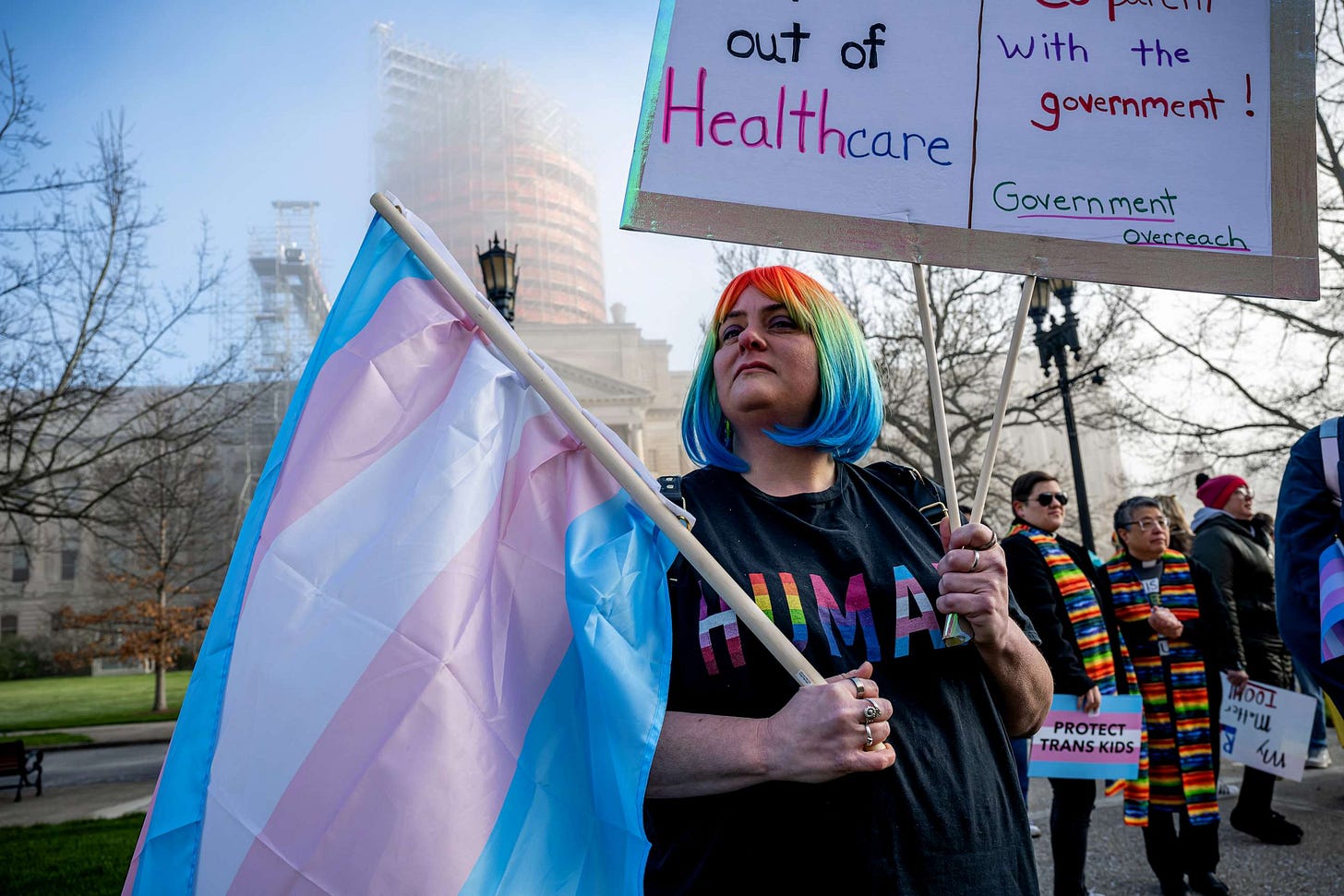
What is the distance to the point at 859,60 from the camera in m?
1.81

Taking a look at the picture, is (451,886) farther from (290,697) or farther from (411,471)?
(411,471)

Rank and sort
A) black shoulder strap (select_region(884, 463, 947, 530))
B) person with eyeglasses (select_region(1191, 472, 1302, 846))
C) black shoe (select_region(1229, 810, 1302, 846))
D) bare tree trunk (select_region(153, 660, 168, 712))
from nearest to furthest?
1. black shoulder strap (select_region(884, 463, 947, 530))
2. black shoe (select_region(1229, 810, 1302, 846))
3. person with eyeglasses (select_region(1191, 472, 1302, 846))
4. bare tree trunk (select_region(153, 660, 168, 712))

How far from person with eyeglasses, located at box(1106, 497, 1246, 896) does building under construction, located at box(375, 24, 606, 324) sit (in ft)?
215

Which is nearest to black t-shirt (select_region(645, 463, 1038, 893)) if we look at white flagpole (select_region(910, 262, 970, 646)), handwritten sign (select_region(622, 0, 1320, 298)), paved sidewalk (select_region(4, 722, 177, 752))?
white flagpole (select_region(910, 262, 970, 646))

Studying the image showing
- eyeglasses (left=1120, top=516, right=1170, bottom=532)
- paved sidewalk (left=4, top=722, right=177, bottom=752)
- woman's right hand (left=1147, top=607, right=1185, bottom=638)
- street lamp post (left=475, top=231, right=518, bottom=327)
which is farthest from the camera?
paved sidewalk (left=4, top=722, right=177, bottom=752)

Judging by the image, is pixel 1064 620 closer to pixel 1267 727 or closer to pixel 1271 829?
pixel 1267 727

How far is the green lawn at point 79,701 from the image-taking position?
26203 mm

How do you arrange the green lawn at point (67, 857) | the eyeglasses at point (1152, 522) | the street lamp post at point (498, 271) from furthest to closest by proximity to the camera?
1. the street lamp post at point (498, 271)
2. the green lawn at point (67, 857)
3. the eyeglasses at point (1152, 522)

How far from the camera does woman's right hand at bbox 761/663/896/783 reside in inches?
53.7

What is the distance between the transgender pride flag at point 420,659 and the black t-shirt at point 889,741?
92mm

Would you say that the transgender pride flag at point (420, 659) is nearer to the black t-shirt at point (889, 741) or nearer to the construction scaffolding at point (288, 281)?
the black t-shirt at point (889, 741)

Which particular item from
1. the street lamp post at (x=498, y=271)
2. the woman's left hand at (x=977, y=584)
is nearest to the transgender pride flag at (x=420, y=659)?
the woman's left hand at (x=977, y=584)

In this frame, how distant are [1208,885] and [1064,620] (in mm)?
1381

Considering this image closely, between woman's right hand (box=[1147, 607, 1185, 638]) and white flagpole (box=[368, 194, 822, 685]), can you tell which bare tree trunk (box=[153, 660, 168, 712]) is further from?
white flagpole (box=[368, 194, 822, 685])
